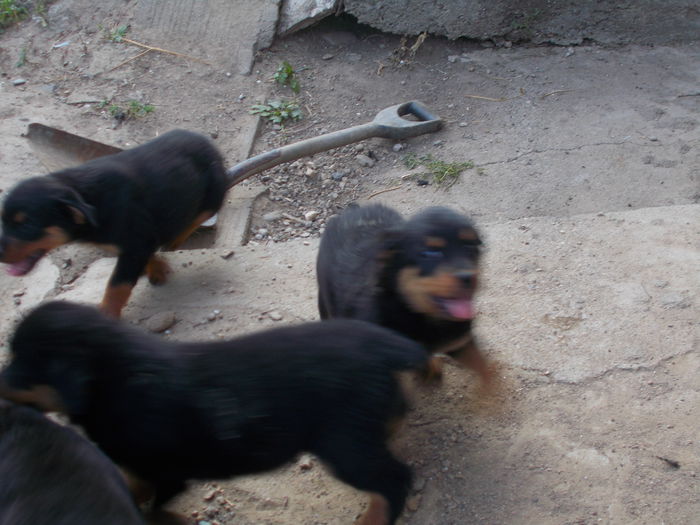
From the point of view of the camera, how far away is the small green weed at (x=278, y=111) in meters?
7.12

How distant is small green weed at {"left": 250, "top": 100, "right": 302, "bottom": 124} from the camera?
7121 millimetres

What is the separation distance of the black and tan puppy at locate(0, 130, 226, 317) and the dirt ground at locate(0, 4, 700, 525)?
0.32 m

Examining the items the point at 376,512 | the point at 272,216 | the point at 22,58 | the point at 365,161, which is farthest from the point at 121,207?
the point at 22,58

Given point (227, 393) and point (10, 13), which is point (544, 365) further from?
point (10, 13)

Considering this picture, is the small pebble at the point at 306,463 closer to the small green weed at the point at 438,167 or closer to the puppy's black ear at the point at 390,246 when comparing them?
the puppy's black ear at the point at 390,246

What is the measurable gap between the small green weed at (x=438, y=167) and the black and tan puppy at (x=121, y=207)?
2.01 metres

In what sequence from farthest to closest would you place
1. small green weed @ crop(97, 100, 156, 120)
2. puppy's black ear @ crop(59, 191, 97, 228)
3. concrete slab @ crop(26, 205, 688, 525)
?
1. small green weed @ crop(97, 100, 156, 120)
2. puppy's black ear @ crop(59, 191, 97, 228)
3. concrete slab @ crop(26, 205, 688, 525)

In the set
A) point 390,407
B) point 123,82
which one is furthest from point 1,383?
point 123,82

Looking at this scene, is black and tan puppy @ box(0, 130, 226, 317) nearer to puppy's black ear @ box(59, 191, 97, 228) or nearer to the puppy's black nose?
puppy's black ear @ box(59, 191, 97, 228)

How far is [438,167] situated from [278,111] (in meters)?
1.92

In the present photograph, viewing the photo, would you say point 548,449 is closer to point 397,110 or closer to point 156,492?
point 156,492

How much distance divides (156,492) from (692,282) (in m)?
3.16

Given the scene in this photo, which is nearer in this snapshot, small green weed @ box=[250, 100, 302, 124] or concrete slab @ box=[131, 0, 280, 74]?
small green weed @ box=[250, 100, 302, 124]

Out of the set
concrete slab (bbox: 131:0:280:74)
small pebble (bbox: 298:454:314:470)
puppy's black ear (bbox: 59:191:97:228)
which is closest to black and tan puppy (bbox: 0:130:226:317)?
puppy's black ear (bbox: 59:191:97:228)
